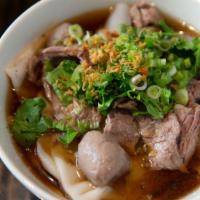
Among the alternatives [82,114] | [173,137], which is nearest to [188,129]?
[173,137]

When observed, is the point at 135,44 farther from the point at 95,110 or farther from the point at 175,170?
the point at 175,170

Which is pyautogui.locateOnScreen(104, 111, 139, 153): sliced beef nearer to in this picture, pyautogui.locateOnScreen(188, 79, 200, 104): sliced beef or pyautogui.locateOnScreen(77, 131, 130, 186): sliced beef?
pyautogui.locateOnScreen(77, 131, 130, 186): sliced beef

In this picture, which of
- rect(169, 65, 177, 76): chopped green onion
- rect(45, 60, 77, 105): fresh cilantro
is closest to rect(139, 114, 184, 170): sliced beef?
rect(169, 65, 177, 76): chopped green onion

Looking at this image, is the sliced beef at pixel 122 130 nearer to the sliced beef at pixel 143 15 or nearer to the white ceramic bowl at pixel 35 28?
the white ceramic bowl at pixel 35 28

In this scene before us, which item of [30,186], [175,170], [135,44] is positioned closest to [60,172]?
[30,186]

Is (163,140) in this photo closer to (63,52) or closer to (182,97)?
(182,97)

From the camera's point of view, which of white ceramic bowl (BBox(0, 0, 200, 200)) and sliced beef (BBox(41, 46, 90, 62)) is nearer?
white ceramic bowl (BBox(0, 0, 200, 200))

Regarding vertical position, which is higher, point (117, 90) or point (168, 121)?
point (117, 90)
